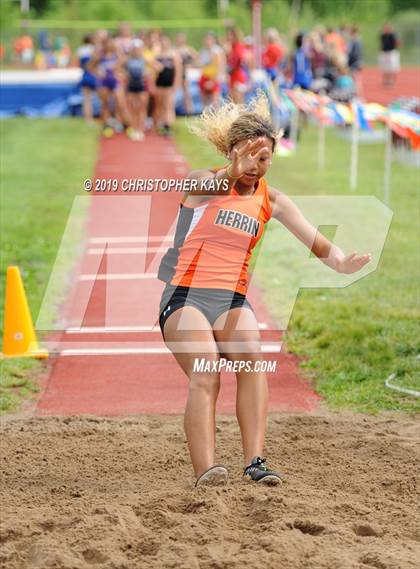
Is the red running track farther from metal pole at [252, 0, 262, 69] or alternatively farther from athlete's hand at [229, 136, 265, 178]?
metal pole at [252, 0, 262, 69]

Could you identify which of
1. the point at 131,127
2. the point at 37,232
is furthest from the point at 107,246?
the point at 131,127

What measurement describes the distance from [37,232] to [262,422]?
27.5ft

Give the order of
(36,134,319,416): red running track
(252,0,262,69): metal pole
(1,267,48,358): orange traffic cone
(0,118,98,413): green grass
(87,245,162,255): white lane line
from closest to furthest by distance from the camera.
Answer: (36,134,319,416): red running track, (0,118,98,413): green grass, (1,267,48,358): orange traffic cone, (87,245,162,255): white lane line, (252,0,262,69): metal pole

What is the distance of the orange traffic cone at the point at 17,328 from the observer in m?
8.16

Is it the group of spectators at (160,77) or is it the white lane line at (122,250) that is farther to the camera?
the group of spectators at (160,77)

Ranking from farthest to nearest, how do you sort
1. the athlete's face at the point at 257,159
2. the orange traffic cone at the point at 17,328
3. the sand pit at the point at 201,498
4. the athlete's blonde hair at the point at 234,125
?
the orange traffic cone at the point at 17,328
the athlete's blonde hair at the point at 234,125
the athlete's face at the point at 257,159
the sand pit at the point at 201,498

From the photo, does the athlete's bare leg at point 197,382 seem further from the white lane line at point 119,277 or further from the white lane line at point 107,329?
the white lane line at point 119,277

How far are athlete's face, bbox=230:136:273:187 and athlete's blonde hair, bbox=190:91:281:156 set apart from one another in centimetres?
3

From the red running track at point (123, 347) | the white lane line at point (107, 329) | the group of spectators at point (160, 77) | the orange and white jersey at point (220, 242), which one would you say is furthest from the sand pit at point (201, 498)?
the group of spectators at point (160, 77)

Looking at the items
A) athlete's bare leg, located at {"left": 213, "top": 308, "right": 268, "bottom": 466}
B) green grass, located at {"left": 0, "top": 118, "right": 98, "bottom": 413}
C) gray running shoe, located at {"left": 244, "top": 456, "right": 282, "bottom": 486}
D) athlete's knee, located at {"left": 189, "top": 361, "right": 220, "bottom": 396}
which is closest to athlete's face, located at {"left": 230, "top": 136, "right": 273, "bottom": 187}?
athlete's bare leg, located at {"left": 213, "top": 308, "right": 268, "bottom": 466}

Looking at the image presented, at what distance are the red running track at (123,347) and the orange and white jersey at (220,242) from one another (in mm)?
1696

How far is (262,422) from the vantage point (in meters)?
5.20

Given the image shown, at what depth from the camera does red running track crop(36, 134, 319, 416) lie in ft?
23.4

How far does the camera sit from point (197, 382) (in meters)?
→ 5.10
